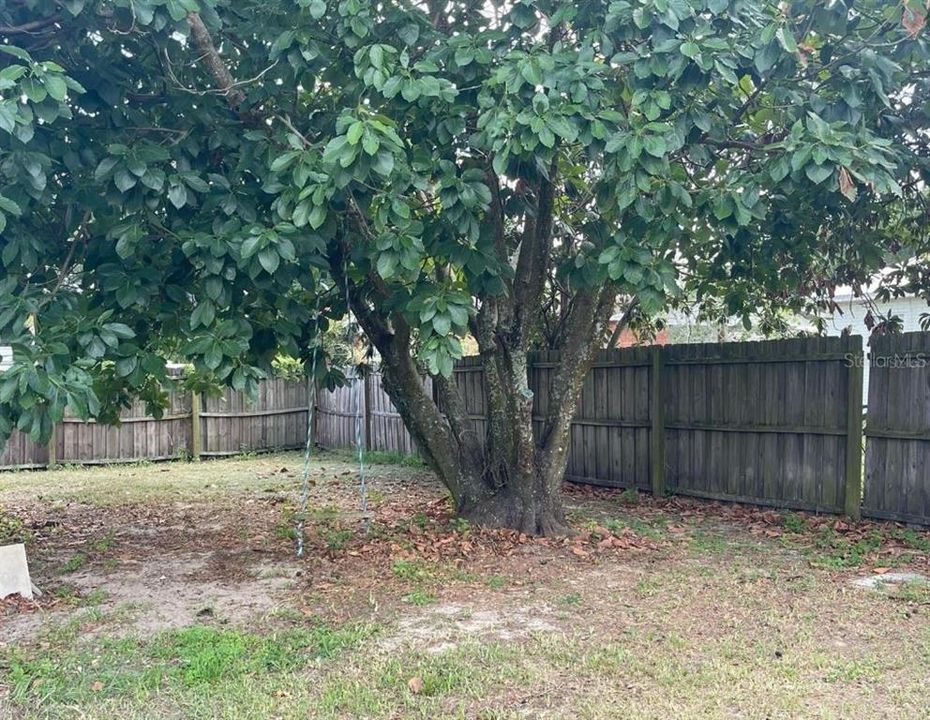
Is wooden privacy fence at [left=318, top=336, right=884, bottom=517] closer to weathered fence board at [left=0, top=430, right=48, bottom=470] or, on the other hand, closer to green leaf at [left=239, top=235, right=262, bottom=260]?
green leaf at [left=239, top=235, right=262, bottom=260]

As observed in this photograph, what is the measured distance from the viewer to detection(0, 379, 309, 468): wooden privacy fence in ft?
44.2

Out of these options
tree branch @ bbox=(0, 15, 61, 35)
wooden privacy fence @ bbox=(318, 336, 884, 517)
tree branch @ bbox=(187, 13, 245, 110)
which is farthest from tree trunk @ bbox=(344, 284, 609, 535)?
tree branch @ bbox=(0, 15, 61, 35)

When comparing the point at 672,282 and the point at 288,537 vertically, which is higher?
the point at 672,282

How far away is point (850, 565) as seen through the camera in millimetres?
6090

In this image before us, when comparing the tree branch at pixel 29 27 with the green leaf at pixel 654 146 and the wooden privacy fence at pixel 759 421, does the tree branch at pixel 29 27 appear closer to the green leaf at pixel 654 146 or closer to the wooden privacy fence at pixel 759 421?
the green leaf at pixel 654 146

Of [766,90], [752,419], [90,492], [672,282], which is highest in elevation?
[766,90]

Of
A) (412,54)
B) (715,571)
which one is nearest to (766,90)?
(412,54)

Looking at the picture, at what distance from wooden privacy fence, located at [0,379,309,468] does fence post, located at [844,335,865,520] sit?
8968 mm

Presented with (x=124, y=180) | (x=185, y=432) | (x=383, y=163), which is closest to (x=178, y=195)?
(x=124, y=180)

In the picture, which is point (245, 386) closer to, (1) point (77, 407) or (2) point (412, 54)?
(1) point (77, 407)

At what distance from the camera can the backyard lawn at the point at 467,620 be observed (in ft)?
12.5

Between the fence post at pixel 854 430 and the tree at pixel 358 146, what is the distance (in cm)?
153

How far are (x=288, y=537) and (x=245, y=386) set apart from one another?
2781 millimetres

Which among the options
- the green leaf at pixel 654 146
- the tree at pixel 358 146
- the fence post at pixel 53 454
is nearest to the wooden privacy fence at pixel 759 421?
the tree at pixel 358 146
